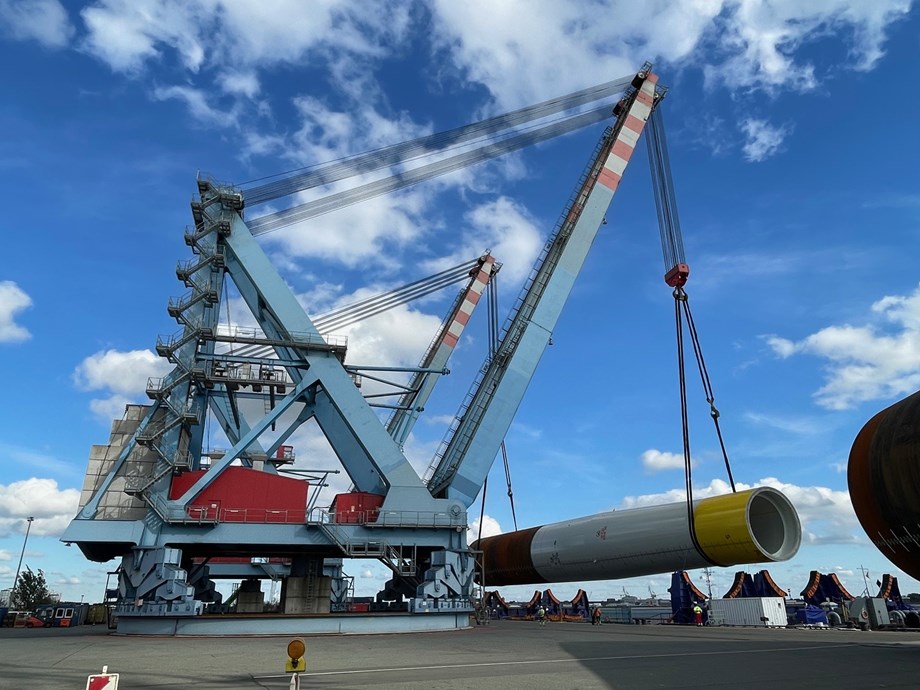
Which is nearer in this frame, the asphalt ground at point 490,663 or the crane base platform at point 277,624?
the asphalt ground at point 490,663

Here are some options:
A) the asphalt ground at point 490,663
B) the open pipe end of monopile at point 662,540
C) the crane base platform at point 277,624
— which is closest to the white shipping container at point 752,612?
the open pipe end of monopile at point 662,540

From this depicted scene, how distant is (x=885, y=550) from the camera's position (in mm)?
13078

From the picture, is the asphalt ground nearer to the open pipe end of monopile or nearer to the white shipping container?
the open pipe end of monopile

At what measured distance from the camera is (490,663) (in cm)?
1285

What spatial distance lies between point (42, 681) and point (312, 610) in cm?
1601

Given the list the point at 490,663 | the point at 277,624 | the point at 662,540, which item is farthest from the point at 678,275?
the point at 277,624

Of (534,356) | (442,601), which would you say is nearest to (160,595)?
(442,601)

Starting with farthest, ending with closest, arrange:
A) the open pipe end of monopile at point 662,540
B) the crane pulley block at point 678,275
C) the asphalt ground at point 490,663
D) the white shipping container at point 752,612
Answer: the white shipping container at point 752,612
the crane pulley block at point 678,275
the open pipe end of monopile at point 662,540
the asphalt ground at point 490,663

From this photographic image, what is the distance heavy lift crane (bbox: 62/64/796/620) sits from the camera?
2330 centimetres

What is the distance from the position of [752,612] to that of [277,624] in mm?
19064

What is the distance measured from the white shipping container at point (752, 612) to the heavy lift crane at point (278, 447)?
11.8 meters

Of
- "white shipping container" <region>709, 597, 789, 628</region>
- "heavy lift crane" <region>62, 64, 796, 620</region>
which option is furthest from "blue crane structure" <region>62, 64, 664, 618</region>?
"white shipping container" <region>709, 597, 789, 628</region>

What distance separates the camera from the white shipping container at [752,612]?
26.3 meters

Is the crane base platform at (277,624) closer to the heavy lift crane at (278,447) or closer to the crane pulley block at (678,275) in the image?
the heavy lift crane at (278,447)
